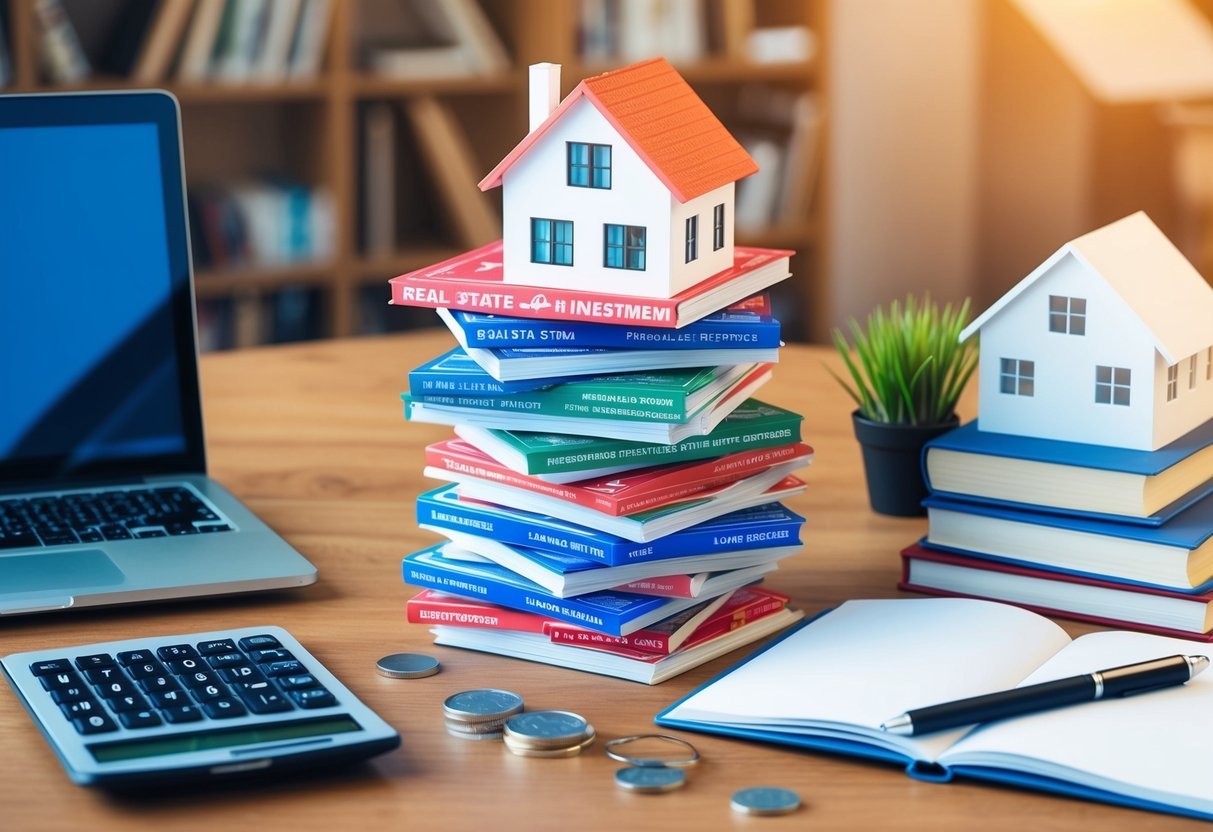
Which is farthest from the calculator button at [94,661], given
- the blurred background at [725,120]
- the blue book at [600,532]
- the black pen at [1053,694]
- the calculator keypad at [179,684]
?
the blurred background at [725,120]

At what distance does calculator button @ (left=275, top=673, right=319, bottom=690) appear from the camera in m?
0.78

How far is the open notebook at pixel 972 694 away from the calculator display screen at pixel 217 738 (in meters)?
0.18

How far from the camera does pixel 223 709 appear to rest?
2.43 ft

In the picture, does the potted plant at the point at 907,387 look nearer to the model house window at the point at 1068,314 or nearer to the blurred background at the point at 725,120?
the model house window at the point at 1068,314

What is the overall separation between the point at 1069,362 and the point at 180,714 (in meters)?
0.62

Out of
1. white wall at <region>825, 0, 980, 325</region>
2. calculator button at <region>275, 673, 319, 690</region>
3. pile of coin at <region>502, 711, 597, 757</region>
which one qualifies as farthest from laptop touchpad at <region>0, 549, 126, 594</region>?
white wall at <region>825, 0, 980, 325</region>

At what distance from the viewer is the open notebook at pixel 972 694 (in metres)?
0.72

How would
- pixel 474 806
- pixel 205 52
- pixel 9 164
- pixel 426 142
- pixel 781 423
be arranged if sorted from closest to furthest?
1. pixel 474 806
2. pixel 781 423
3. pixel 9 164
4. pixel 205 52
5. pixel 426 142

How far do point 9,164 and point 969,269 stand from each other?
327cm

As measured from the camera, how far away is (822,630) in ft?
2.97

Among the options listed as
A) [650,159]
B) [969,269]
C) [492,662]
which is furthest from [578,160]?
[969,269]

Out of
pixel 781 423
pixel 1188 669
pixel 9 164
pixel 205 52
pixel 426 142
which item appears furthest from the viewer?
pixel 426 142

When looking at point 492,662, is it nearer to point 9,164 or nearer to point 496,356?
point 496,356

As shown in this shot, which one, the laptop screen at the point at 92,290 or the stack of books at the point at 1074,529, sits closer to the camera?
the stack of books at the point at 1074,529
